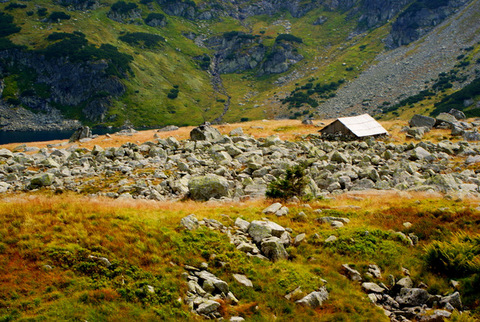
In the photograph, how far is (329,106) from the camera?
6407 inches

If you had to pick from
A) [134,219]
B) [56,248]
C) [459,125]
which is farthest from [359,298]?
[459,125]

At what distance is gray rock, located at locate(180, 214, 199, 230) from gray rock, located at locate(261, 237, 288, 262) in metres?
3.09

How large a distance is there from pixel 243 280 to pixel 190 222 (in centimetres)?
377

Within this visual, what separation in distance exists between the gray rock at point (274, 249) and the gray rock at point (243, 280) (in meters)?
1.81

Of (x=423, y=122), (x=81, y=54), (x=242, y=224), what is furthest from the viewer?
(x=81, y=54)

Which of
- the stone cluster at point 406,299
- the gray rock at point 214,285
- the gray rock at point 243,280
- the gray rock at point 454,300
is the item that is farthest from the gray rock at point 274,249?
the gray rock at point 454,300

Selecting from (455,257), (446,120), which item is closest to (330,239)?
(455,257)

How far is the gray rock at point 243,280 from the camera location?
10.5 metres

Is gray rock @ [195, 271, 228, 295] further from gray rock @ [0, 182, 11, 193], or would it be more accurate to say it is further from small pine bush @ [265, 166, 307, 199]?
gray rock @ [0, 182, 11, 193]

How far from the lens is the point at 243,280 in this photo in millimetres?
10594

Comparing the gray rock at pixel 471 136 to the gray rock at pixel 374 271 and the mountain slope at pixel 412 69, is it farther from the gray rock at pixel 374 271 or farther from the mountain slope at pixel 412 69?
the mountain slope at pixel 412 69

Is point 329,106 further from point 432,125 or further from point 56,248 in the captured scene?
point 56,248

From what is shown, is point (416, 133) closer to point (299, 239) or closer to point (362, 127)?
point (362, 127)

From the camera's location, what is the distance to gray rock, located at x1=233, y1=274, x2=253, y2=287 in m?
10.5
